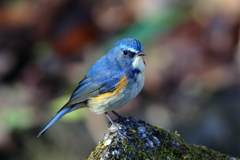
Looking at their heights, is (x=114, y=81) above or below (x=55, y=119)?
above

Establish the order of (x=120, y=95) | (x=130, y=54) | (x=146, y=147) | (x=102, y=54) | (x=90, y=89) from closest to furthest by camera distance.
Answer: (x=146, y=147)
(x=120, y=95)
(x=130, y=54)
(x=90, y=89)
(x=102, y=54)

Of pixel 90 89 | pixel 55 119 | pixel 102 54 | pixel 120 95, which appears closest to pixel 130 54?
pixel 120 95

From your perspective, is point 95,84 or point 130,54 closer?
point 130,54

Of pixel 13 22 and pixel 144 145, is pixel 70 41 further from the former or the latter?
pixel 144 145

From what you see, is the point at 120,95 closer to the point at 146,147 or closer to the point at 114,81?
the point at 114,81

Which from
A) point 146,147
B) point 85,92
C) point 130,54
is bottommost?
point 146,147

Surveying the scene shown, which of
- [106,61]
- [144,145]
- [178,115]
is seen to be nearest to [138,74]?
[106,61]

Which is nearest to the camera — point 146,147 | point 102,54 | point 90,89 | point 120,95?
point 146,147
